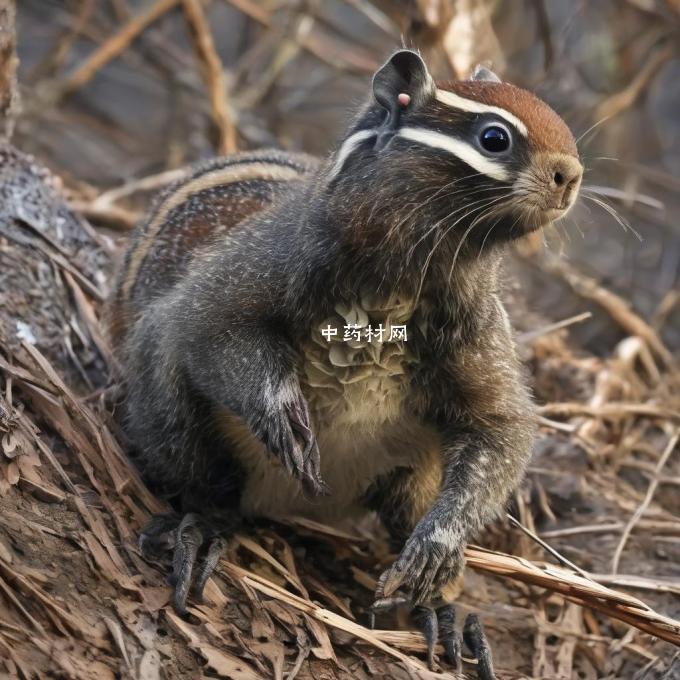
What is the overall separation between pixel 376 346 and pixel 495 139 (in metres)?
0.75

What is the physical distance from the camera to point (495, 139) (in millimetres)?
2902

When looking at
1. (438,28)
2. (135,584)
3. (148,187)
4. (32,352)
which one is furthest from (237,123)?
(135,584)

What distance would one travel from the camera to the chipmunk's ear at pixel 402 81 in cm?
305

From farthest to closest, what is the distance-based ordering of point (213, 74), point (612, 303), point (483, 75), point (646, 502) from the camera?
point (213, 74) → point (612, 303) → point (646, 502) → point (483, 75)

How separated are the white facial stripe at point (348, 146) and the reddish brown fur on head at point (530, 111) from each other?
0.28 m

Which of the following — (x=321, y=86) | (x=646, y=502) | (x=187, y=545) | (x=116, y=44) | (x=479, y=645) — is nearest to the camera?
(x=187, y=545)

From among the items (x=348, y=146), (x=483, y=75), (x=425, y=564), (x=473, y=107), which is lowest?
(x=425, y=564)

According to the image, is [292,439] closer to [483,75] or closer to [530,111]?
[530,111]

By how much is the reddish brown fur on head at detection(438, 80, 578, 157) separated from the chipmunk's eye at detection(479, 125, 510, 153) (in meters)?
0.06

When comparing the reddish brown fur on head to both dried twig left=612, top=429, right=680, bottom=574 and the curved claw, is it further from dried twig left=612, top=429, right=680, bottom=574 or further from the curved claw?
dried twig left=612, top=429, right=680, bottom=574

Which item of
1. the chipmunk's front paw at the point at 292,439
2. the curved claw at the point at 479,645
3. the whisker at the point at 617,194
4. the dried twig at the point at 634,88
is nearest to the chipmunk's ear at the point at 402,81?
the whisker at the point at 617,194

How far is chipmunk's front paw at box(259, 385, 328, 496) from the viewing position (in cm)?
317

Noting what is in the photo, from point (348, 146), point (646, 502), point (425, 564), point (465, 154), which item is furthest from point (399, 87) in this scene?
point (646, 502)

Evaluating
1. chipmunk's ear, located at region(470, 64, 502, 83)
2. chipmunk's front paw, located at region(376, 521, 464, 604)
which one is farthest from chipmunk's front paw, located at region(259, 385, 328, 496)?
chipmunk's ear, located at region(470, 64, 502, 83)
